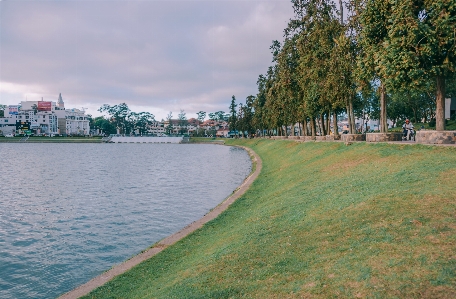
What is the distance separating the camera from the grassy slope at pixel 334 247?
26.6ft

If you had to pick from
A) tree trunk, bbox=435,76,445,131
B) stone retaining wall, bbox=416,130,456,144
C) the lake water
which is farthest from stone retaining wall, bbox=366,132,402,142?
the lake water

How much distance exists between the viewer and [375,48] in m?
26.2

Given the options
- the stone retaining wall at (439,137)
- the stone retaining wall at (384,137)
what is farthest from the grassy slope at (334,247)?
the stone retaining wall at (384,137)

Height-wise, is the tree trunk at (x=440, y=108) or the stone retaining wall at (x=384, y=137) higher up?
the tree trunk at (x=440, y=108)

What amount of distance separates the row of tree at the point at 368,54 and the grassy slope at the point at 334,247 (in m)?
6.54

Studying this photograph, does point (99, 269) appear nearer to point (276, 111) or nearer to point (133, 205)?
point (133, 205)

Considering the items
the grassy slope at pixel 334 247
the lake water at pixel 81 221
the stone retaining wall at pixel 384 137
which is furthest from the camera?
the stone retaining wall at pixel 384 137

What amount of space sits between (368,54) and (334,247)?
68.6 ft

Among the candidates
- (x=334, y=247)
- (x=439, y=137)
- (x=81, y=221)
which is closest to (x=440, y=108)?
(x=439, y=137)

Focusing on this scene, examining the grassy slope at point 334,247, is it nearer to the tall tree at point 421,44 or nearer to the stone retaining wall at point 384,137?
the tall tree at point 421,44

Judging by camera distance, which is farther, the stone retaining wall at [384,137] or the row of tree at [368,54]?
the stone retaining wall at [384,137]

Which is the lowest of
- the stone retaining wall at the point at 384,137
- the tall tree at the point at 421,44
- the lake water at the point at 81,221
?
the lake water at the point at 81,221

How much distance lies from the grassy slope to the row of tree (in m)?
6.54

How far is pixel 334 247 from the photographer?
1031 cm
